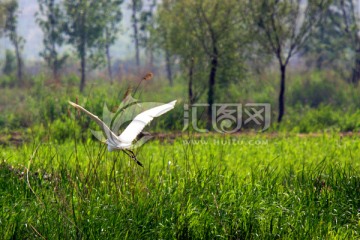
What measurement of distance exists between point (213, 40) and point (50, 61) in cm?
1196

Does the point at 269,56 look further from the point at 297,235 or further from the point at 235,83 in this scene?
the point at 297,235

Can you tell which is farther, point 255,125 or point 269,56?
point 269,56


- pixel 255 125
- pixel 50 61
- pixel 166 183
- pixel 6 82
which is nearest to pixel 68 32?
pixel 50 61

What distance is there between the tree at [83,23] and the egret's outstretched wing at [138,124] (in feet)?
59.0

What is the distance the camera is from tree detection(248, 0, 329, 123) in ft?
44.8

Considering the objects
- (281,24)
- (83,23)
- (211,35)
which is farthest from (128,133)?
(83,23)

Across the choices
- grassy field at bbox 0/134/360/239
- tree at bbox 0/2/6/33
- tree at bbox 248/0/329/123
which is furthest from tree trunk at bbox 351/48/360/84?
tree at bbox 0/2/6/33

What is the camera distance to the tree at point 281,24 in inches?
537

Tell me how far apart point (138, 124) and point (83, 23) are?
18.9 metres

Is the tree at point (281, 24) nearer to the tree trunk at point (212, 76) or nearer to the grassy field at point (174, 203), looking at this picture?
the tree trunk at point (212, 76)

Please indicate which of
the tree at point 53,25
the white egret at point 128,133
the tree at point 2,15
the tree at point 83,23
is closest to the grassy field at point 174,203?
the white egret at point 128,133

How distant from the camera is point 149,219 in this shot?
15.9 ft

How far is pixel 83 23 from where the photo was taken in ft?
73.7

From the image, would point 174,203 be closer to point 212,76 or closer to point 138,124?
point 138,124
